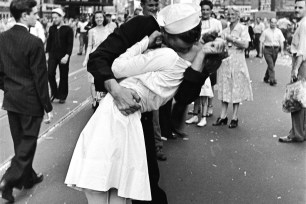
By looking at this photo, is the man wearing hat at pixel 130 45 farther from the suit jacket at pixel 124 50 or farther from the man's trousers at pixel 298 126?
the man's trousers at pixel 298 126

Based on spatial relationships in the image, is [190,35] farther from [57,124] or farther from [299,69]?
[57,124]

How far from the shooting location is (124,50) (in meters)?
3.05

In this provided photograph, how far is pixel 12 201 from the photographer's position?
4.68 meters

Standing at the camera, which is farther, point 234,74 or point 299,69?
point 234,74

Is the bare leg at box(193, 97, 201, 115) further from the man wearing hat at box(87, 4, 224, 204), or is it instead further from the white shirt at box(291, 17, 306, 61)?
the man wearing hat at box(87, 4, 224, 204)

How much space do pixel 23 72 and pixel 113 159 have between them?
2227 millimetres

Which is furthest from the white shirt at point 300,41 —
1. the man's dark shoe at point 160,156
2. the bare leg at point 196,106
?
the man's dark shoe at point 160,156

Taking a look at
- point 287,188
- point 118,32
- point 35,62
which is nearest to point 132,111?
point 118,32

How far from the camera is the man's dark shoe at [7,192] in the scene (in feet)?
15.2

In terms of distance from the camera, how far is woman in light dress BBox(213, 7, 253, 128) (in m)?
8.28

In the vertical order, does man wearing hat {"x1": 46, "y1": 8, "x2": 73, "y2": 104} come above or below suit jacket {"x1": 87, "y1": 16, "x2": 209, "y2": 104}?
below

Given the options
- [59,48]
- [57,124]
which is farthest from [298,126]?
[59,48]

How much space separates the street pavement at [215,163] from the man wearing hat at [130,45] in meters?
2.11

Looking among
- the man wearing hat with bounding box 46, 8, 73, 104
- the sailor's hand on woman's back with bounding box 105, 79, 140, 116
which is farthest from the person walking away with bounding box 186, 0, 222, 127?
the sailor's hand on woman's back with bounding box 105, 79, 140, 116
